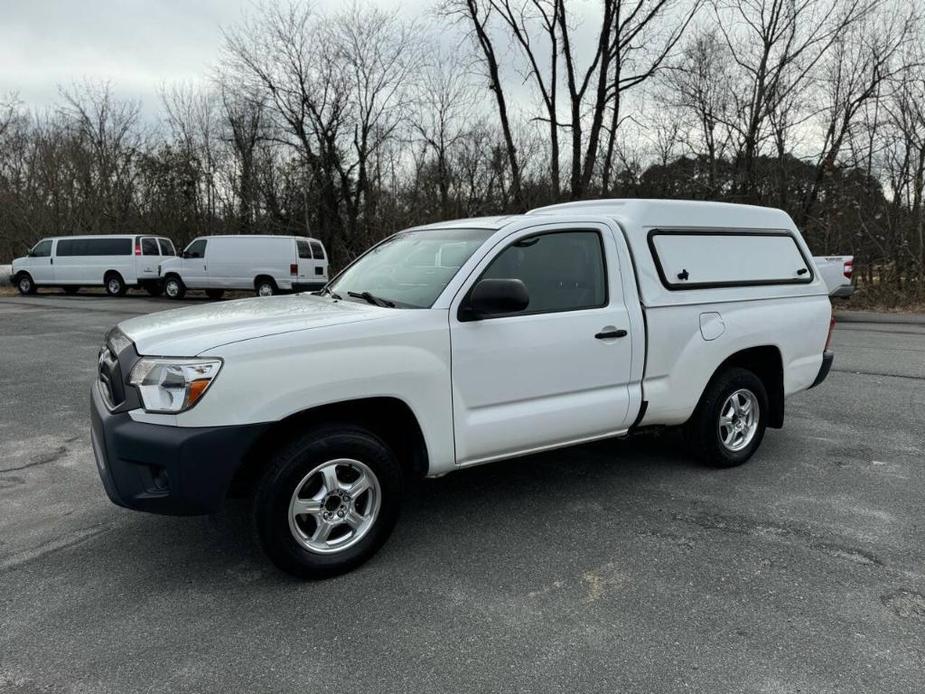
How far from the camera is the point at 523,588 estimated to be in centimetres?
307

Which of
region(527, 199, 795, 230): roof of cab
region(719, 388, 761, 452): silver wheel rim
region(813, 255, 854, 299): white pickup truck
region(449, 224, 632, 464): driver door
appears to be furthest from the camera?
region(813, 255, 854, 299): white pickup truck

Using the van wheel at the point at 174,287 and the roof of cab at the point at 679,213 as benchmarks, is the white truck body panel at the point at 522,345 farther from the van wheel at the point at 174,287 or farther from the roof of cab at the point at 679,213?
the van wheel at the point at 174,287

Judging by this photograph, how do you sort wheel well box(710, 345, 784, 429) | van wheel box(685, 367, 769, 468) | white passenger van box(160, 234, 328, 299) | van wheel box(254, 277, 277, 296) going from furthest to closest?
van wheel box(254, 277, 277, 296) < white passenger van box(160, 234, 328, 299) < wheel well box(710, 345, 784, 429) < van wheel box(685, 367, 769, 468)

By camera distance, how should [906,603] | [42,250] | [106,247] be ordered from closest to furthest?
[906,603]
[106,247]
[42,250]

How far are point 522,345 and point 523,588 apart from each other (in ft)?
4.07

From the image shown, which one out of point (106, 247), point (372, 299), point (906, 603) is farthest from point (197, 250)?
point (906, 603)

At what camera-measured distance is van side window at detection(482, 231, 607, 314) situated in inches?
146

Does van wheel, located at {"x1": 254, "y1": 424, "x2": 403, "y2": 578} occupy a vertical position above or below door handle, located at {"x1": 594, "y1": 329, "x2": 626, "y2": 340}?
below

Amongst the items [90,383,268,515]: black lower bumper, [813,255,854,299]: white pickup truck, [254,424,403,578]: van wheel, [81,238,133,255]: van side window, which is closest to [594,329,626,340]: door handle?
[254,424,403,578]: van wheel

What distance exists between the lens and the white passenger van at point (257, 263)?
20016mm

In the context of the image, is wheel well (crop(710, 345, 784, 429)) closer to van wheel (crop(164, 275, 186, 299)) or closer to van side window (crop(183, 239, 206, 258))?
van side window (crop(183, 239, 206, 258))

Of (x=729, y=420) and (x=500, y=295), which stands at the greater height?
(x=500, y=295)

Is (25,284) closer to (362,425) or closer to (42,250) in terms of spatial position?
(42,250)

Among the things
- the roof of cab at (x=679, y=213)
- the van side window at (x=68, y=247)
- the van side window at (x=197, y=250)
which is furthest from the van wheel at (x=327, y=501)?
the van side window at (x=68, y=247)
